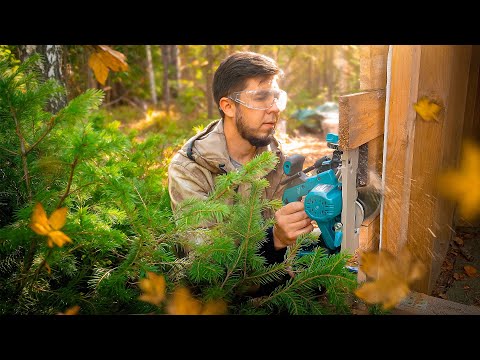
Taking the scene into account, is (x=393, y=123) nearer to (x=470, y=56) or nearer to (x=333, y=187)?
(x=333, y=187)

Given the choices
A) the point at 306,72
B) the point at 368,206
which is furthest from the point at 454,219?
the point at 306,72

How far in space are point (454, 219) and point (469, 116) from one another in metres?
1.01

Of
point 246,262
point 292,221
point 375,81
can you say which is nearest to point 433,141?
point 375,81

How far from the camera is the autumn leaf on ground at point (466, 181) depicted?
2.98m

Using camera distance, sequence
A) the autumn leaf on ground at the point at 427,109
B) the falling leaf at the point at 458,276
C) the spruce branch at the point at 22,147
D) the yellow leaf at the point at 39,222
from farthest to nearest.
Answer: the falling leaf at the point at 458,276, the autumn leaf on ground at the point at 427,109, the spruce branch at the point at 22,147, the yellow leaf at the point at 39,222

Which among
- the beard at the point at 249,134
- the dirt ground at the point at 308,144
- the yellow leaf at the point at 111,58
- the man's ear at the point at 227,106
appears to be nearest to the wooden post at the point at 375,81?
the beard at the point at 249,134

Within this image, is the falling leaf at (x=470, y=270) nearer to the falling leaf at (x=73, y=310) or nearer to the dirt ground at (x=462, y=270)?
the dirt ground at (x=462, y=270)

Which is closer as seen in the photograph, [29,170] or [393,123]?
[29,170]

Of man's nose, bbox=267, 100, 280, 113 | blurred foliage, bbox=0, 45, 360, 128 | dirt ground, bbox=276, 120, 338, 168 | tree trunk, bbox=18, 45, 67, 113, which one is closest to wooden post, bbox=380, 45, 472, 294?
man's nose, bbox=267, 100, 280, 113

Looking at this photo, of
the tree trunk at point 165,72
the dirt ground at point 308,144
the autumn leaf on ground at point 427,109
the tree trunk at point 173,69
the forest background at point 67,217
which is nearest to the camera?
the forest background at point 67,217

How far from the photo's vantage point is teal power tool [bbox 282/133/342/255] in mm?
2236

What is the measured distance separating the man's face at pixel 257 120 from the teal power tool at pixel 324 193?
677 mm

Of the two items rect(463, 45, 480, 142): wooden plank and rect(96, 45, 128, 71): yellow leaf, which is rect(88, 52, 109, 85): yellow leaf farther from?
rect(463, 45, 480, 142): wooden plank
